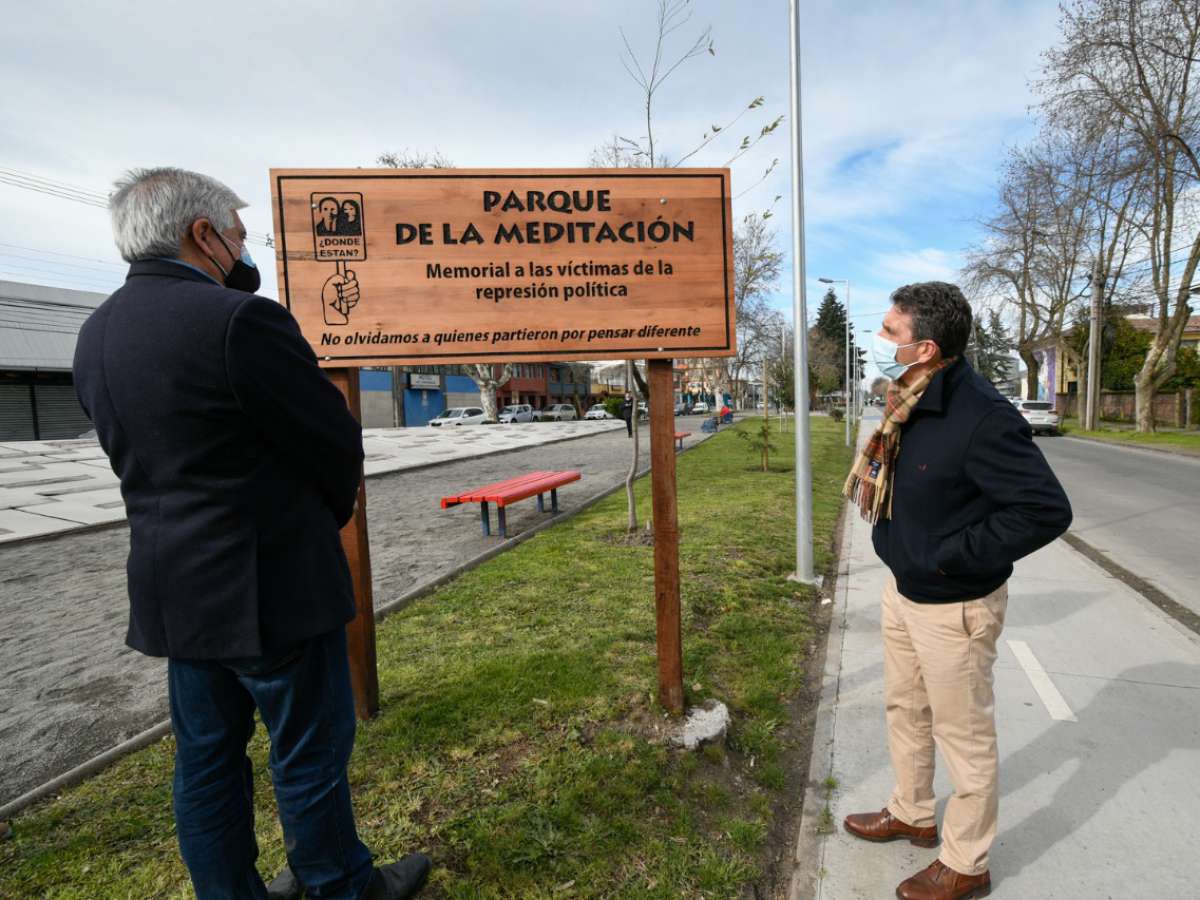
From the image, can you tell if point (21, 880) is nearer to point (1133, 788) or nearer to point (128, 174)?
point (128, 174)

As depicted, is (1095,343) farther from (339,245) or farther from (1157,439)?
(339,245)

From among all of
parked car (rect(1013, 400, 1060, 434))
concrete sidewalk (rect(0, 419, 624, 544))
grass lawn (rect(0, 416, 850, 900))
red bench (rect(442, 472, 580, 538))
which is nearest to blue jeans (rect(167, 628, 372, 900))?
grass lawn (rect(0, 416, 850, 900))

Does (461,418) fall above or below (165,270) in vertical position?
below

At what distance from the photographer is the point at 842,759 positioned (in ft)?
9.48

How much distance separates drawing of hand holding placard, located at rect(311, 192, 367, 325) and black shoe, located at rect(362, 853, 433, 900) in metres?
2.10

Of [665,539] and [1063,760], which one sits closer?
[1063,760]

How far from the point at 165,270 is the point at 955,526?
224cm

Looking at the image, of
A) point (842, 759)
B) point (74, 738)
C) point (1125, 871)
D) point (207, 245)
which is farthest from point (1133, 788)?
point (74, 738)

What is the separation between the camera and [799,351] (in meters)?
5.91

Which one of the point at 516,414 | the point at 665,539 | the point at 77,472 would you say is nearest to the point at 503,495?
the point at 665,539

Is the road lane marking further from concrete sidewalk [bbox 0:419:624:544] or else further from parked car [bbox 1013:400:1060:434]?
parked car [bbox 1013:400:1060:434]

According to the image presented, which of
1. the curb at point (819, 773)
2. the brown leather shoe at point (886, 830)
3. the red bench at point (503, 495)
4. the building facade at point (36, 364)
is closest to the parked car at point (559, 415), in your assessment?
the building facade at point (36, 364)

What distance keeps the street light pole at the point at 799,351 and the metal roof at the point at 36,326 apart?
1226 inches

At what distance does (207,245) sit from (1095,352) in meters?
35.5
